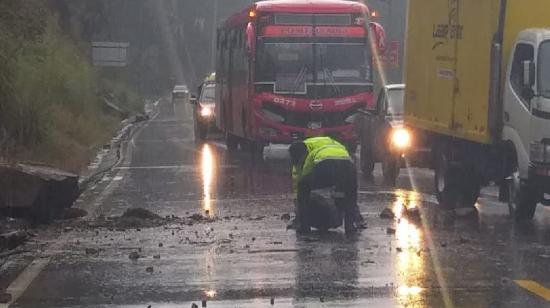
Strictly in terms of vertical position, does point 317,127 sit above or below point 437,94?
below

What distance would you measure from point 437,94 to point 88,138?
15.5m

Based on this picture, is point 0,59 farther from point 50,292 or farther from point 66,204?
point 50,292

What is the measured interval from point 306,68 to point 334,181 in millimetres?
12063

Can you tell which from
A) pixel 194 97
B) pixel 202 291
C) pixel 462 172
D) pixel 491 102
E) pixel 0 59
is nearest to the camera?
pixel 202 291

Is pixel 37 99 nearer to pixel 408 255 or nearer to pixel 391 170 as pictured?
pixel 391 170

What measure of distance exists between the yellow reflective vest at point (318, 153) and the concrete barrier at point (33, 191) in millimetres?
3396

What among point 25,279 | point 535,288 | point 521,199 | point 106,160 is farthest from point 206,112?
point 535,288

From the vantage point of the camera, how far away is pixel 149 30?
103312 mm

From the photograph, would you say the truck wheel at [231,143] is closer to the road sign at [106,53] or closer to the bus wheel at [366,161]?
the bus wheel at [366,161]

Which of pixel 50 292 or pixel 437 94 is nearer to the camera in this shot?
pixel 50 292

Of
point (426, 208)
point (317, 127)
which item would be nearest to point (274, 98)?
point (317, 127)

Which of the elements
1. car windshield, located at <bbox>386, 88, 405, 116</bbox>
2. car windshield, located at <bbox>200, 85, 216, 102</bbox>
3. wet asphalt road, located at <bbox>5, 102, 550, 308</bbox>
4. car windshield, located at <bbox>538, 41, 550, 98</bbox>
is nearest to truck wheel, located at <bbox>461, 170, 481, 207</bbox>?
wet asphalt road, located at <bbox>5, 102, 550, 308</bbox>

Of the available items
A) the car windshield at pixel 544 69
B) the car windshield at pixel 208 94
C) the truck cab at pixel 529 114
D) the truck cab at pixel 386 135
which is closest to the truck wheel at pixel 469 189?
the truck cab at pixel 529 114

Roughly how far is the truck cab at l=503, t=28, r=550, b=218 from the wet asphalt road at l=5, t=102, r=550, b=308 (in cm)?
57
